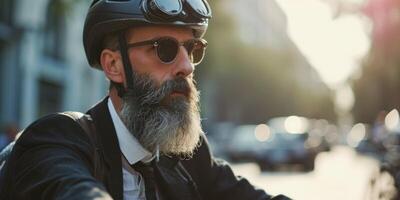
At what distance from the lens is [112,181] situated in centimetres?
231

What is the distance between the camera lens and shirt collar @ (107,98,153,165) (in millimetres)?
2492

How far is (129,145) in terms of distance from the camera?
8.25ft

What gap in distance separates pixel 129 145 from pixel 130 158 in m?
0.05

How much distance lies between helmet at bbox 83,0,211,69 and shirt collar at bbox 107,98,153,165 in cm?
30

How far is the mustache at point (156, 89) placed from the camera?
8.59 feet

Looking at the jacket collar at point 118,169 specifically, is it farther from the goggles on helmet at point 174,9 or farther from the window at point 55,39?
the window at point 55,39

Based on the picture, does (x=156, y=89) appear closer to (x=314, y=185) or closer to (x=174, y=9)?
(x=174, y=9)

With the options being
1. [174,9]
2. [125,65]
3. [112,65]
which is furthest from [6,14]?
[174,9]

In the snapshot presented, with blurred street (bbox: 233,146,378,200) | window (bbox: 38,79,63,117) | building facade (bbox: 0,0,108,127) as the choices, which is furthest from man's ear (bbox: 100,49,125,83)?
window (bbox: 38,79,63,117)

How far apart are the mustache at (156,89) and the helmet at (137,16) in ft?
0.64

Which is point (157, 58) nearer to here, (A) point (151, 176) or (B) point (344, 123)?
(A) point (151, 176)

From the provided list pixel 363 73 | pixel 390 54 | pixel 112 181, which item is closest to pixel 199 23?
pixel 112 181

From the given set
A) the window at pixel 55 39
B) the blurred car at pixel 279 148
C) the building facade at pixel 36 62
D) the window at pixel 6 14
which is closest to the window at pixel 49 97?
the building facade at pixel 36 62

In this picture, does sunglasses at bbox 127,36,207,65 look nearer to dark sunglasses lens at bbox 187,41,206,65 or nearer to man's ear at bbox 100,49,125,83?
dark sunglasses lens at bbox 187,41,206,65
